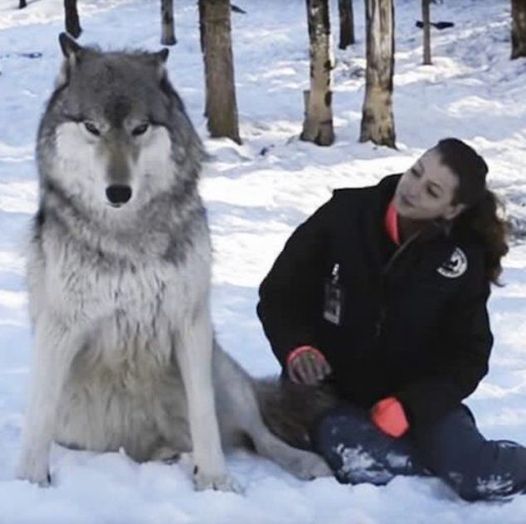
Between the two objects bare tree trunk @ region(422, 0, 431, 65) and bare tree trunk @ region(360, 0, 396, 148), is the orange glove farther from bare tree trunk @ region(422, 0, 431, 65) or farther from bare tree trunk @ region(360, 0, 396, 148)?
bare tree trunk @ region(422, 0, 431, 65)

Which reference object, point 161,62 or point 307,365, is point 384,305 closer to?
point 307,365

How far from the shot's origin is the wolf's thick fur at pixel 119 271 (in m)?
4.13

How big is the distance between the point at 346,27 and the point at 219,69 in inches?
421

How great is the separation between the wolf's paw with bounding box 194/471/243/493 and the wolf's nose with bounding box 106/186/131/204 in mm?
1144

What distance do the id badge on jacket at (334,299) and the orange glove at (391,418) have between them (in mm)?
391

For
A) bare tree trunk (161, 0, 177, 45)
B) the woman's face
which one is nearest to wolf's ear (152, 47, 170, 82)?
the woman's face

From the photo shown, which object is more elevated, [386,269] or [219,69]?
[386,269]

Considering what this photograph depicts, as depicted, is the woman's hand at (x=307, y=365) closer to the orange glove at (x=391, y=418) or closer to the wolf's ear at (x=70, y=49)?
the orange glove at (x=391, y=418)

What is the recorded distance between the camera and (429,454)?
4.68m

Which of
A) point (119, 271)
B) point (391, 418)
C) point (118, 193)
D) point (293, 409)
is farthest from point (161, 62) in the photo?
point (391, 418)

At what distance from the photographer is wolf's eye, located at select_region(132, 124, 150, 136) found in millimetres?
4117

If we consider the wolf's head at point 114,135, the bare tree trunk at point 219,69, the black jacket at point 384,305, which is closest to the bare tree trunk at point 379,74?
the bare tree trunk at point 219,69

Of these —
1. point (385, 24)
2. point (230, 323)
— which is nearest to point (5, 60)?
point (385, 24)

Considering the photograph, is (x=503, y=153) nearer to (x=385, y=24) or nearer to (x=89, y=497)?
(x=385, y=24)
